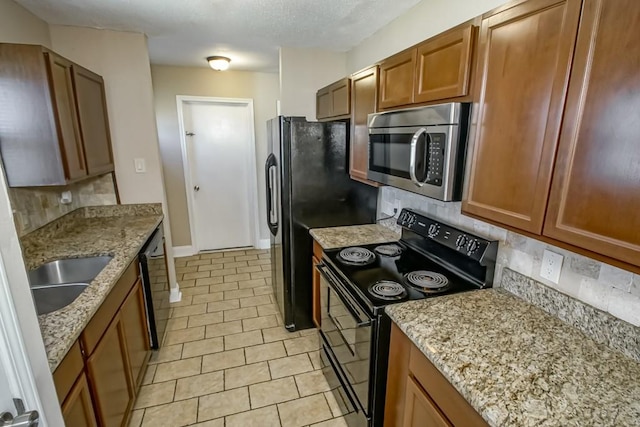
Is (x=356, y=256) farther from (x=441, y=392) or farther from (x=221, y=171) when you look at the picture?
(x=221, y=171)

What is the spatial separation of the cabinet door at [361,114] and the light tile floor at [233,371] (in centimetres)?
143

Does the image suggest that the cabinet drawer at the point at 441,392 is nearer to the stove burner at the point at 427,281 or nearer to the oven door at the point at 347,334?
the oven door at the point at 347,334

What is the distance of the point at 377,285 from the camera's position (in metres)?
1.58

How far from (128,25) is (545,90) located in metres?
2.85

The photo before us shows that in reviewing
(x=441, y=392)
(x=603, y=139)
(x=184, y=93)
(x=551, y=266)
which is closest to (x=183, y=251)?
(x=184, y=93)

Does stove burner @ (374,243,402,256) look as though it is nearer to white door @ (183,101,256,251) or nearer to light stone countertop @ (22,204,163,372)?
light stone countertop @ (22,204,163,372)

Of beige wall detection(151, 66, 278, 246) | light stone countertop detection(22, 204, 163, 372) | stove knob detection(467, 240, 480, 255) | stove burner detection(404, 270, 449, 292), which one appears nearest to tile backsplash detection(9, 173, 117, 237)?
light stone countertop detection(22, 204, 163, 372)

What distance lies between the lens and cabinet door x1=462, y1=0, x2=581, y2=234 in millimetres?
922

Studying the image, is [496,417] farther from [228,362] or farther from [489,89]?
[228,362]

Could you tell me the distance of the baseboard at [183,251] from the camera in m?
4.33

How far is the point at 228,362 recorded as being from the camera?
91.8 inches

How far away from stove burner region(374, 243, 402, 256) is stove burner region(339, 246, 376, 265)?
71 millimetres

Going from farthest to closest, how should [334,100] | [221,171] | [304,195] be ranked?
[221,171]
[334,100]
[304,195]

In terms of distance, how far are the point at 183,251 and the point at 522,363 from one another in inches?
165
